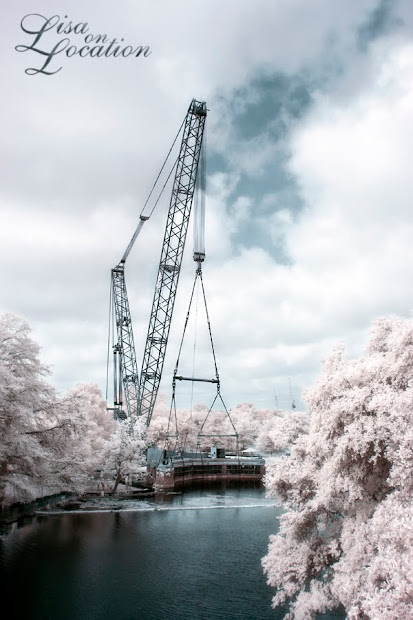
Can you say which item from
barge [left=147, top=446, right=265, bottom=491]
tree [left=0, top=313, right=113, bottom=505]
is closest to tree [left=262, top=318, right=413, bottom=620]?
tree [left=0, top=313, right=113, bottom=505]

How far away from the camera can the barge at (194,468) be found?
65.7 meters

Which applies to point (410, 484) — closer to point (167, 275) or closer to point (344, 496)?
point (344, 496)

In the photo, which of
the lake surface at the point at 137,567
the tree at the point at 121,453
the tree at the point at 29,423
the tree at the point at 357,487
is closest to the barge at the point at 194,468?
the tree at the point at 121,453

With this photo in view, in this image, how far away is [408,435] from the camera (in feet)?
38.7

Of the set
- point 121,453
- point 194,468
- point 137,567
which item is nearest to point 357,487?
point 137,567

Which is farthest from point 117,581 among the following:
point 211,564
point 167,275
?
point 167,275

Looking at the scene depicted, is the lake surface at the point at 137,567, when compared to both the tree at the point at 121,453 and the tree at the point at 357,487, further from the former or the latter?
the tree at the point at 121,453

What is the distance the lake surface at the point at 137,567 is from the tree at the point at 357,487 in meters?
5.35

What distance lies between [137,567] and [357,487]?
18629mm

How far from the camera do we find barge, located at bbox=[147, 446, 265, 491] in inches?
2586

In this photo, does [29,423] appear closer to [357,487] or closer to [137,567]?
[137,567]

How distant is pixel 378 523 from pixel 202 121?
53808mm

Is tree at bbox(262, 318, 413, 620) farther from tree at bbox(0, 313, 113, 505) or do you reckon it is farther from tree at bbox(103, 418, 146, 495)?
tree at bbox(103, 418, 146, 495)

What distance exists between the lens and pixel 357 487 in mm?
14148
